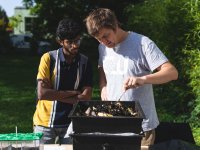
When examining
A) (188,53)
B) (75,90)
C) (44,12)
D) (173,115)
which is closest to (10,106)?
(173,115)

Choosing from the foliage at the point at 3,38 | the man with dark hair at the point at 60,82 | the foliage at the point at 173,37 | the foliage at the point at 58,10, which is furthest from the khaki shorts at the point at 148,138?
the foliage at the point at 3,38

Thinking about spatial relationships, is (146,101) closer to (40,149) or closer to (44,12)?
(40,149)

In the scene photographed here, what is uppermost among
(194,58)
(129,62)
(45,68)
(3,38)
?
(129,62)

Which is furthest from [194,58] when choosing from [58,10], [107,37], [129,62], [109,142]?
[58,10]

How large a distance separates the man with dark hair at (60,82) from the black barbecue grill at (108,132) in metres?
0.79

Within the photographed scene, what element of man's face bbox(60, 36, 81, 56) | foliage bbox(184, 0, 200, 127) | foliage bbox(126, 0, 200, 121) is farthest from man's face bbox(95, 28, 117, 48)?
foliage bbox(126, 0, 200, 121)

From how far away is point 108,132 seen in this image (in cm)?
219

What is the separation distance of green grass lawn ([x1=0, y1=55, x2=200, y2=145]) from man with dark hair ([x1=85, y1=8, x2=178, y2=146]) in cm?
261

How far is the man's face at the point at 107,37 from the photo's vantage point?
267 cm

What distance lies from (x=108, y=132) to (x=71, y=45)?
0.97 metres

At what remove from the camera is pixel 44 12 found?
1989 centimetres

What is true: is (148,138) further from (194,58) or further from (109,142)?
(194,58)

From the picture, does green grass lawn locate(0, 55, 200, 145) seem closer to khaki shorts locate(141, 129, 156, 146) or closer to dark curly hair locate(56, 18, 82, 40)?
khaki shorts locate(141, 129, 156, 146)

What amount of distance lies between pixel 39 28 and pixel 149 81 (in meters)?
18.4
